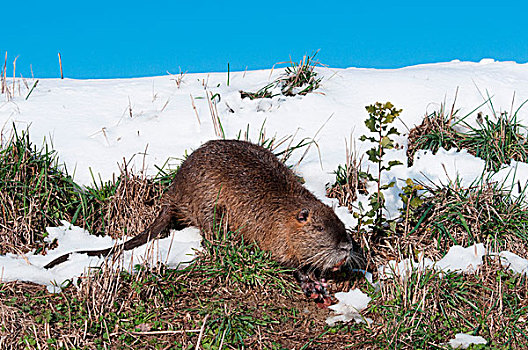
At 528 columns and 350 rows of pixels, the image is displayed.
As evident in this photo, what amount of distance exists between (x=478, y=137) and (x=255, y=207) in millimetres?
2696

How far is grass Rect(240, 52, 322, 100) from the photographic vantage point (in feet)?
21.9

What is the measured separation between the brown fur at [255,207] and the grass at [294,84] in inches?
72.4

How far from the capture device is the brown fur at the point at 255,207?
4168 millimetres

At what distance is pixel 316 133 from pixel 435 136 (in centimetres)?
126

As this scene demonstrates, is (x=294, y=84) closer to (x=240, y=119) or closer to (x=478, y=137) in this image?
(x=240, y=119)

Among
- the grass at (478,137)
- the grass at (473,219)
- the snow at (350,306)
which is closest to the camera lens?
the snow at (350,306)

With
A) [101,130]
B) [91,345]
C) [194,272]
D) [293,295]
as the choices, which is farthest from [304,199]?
[101,130]

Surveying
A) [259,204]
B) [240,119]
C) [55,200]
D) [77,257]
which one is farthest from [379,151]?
[55,200]

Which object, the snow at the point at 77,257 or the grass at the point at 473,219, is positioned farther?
the grass at the point at 473,219

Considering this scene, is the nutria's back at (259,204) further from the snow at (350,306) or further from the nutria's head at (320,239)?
the snow at (350,306)

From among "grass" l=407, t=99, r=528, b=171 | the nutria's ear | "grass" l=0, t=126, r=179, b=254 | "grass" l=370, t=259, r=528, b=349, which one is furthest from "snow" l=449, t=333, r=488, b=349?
"grass" l=0, t=126, r=179, b=254

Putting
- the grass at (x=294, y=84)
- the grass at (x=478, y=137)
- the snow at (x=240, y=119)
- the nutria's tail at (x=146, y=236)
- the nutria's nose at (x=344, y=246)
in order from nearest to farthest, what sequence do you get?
1. the nutria's nose at (x=344, y=246)
2. the nutria's tail at (x=146, y=236)
3. the snow at (x=240, y=119)
4. the grass at (x=478, y=137)
5. the grass at (x=294, y=84)

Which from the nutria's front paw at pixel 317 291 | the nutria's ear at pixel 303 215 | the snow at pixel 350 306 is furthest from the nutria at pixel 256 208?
the snow at pixel 350 306

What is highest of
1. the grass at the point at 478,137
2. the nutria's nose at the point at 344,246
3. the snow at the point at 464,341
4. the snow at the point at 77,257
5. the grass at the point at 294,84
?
the grass at the point at 294,84
